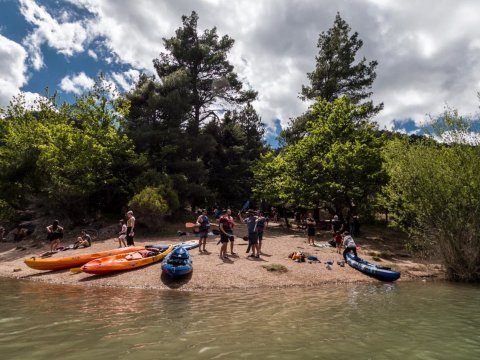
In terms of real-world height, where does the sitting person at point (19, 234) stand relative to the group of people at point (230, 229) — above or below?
below

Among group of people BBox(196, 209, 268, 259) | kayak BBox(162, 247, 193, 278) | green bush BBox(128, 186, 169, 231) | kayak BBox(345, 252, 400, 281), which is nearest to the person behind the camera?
kayak BBox(162, 247, 193, 278)

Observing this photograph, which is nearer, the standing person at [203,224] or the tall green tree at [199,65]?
the standing person at [203,224]

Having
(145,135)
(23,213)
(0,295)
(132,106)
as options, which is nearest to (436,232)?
(0,295)

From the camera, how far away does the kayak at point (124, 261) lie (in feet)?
48.5

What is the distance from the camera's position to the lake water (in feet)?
21.7

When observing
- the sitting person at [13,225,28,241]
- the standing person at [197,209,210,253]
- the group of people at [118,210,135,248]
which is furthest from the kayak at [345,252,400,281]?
the sitting person at [13,225,28,241]

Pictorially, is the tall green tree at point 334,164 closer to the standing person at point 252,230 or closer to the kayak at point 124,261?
the standing person at point 252,230

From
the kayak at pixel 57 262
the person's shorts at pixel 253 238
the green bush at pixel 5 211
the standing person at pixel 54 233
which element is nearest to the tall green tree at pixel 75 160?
the green bush at pixel 5 211

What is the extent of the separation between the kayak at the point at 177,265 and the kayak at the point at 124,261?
1.51m

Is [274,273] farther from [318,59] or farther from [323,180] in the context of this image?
[318,59]

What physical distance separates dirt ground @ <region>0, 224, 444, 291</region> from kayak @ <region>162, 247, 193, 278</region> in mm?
289

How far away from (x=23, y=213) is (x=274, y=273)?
959 inches

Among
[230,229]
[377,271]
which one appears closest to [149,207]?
[230,229]

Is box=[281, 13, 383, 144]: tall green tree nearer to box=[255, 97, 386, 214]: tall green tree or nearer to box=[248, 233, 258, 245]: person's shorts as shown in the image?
box=[255, 97, 386, 214]: tall green tree
